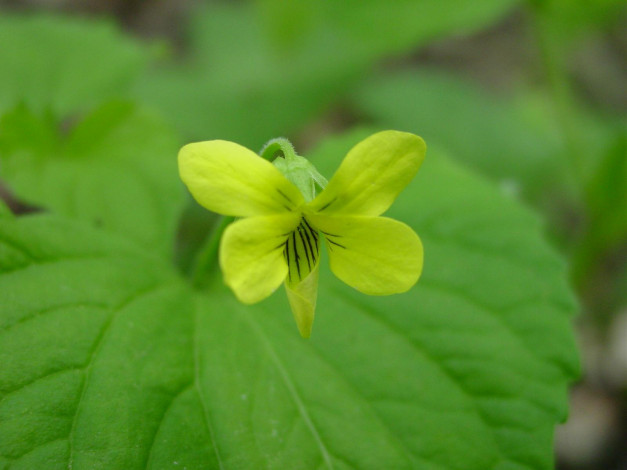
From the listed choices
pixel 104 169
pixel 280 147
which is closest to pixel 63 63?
pixel 104 169

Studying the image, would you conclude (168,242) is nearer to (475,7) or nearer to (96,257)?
(96,257)

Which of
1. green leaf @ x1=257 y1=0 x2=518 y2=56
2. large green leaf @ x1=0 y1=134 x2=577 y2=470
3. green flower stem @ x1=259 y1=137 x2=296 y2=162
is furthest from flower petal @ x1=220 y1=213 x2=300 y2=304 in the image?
green leaf @ x1=257 y1=0 x2=518 y2=56

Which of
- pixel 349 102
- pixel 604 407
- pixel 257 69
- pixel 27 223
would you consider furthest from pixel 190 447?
pixel 257 69

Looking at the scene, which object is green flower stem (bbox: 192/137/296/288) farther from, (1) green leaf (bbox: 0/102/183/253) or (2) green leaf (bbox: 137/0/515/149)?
(2) green leaf (bbox: 137/0/515/149)

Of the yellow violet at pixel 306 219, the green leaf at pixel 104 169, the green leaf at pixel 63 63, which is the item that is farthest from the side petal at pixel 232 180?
the green leaf at pixel 63 63

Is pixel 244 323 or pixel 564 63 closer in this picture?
pixel 244 323

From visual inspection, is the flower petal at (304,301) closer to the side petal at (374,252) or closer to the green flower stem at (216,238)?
the side petal at (374,252)

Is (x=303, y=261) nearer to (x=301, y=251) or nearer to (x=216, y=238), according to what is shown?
(x=301, y=251)
